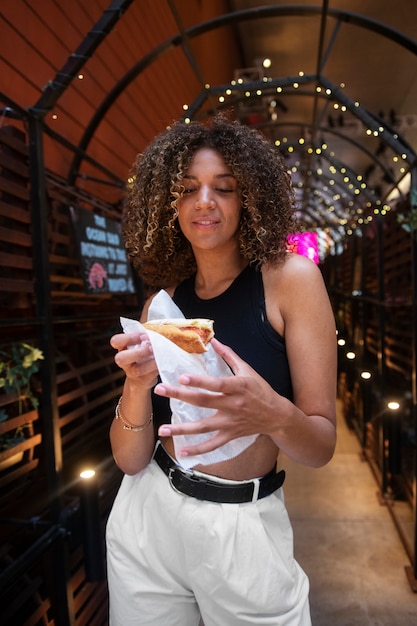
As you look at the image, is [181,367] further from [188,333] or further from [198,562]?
[198,562]

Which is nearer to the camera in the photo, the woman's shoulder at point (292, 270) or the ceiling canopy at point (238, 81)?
the woman's shoulder at point (292, 270)

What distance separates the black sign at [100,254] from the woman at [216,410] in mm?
1347

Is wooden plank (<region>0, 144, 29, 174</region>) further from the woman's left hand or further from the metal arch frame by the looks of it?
the woman's left hand

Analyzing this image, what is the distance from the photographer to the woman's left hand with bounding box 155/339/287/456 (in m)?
0.77

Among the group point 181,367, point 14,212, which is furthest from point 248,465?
point 14,212

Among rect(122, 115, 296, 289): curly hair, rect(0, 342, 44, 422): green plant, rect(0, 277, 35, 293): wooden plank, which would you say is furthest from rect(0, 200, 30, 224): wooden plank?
rect(122, 115, 296, 289): curly hair

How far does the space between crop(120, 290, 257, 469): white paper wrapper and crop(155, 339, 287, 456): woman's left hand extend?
0.29ft

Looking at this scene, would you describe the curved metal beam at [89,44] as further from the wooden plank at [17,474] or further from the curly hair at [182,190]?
the wooden plank at [17,474]

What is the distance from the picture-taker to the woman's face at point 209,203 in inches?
45.0

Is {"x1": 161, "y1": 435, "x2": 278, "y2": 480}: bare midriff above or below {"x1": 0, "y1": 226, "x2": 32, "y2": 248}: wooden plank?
below

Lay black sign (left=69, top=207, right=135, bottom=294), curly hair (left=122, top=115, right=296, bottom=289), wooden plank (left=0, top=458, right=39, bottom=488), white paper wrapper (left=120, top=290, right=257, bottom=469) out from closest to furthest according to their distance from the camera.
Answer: white paper wrapper (left=120, top=290, right=257, bottom=469), curly hair (left=122, top=115, right=296, bottom=289), wooden plank (left=0, top=458, right=39, bottom=488), black sign (left=69, top=207, right=135, bottom=294)

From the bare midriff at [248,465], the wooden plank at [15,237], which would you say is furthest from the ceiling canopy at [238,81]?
the bare midriff at [248,465]

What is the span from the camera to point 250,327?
1.11 metres

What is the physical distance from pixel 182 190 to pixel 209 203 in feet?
0.31
